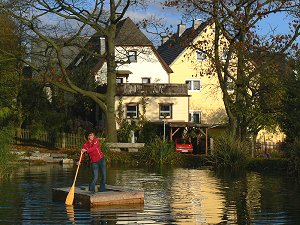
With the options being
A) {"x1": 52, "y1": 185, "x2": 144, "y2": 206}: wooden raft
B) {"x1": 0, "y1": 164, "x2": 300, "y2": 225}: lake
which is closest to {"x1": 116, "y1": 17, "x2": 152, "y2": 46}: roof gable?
{"x1": 0, "y1": 164, "x2": 300, "y2": 225}: lake

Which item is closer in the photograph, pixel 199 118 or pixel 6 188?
pixel 6 188

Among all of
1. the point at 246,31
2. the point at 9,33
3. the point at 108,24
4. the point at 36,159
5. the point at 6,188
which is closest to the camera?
the point at 6,188

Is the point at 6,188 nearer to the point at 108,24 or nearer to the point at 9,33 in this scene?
the point at 108,24

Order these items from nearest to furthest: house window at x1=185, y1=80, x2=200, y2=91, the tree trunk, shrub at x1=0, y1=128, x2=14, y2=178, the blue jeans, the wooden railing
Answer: the blue jeans, shrub at x1=0, y1=128, x2=14, y2=178, the tree trunk, the wooden railing, house window at x1=185, y1=80, x2=200, y2=91

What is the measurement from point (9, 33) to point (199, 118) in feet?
77.8

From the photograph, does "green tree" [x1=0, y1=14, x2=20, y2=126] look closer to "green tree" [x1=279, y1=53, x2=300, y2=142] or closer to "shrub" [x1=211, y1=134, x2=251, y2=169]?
"shrub" [x1=211, y1=134, x2=251, y2=169]

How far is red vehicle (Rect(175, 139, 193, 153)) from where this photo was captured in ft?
171

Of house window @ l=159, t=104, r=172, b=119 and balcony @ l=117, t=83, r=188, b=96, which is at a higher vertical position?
balcony @ l=117, t=83, r=188, b=96

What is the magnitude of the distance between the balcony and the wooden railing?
29.9 ft

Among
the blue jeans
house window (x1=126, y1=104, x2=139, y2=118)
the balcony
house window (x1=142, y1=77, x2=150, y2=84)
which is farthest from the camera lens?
house window (x1=142, y1=77, x2=150, y2=84)

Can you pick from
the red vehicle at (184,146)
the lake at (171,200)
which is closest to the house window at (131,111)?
the red vehicle at (184,146)

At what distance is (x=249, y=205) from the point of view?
21.3m

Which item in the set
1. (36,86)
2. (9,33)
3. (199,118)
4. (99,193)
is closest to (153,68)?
(199,118)

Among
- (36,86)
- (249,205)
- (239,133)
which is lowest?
(249,205)
